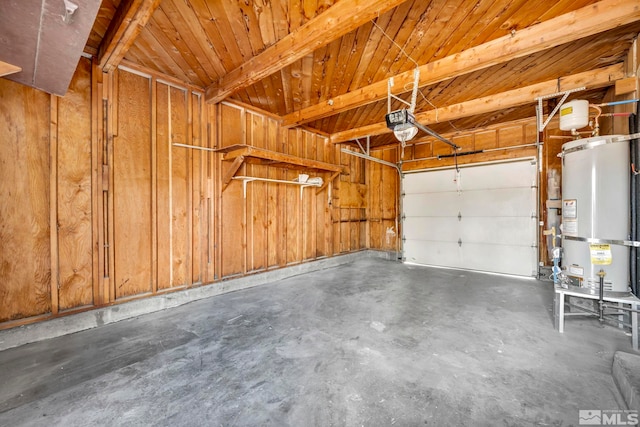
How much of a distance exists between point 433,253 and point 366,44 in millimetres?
4872

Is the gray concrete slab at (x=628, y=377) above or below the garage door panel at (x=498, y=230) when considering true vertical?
below

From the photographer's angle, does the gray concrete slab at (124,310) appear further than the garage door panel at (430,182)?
No

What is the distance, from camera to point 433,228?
6070mm

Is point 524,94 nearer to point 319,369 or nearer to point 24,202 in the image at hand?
point 319,369

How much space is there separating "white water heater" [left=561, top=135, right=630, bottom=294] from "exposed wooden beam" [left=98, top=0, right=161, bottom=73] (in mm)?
4104

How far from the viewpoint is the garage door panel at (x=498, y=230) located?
16.2 feet

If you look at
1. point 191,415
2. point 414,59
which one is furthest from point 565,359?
point 414,59

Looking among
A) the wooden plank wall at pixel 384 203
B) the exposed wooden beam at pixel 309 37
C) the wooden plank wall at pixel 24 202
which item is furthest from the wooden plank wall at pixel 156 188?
the wooden plank wall at pixel 384 203

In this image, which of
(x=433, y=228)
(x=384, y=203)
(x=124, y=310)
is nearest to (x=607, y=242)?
(x=433, y=228)

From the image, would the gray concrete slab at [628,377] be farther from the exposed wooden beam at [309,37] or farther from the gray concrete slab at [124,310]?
the gray concrete slab at [124,310]

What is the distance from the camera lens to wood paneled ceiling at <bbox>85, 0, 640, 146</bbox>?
7.12 feet

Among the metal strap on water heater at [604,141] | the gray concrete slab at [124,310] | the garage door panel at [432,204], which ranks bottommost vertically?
the gray concrete slab at [124,310]

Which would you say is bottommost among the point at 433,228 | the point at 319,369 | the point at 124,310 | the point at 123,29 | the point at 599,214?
the point at 319,369

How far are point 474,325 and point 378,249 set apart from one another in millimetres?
4296
